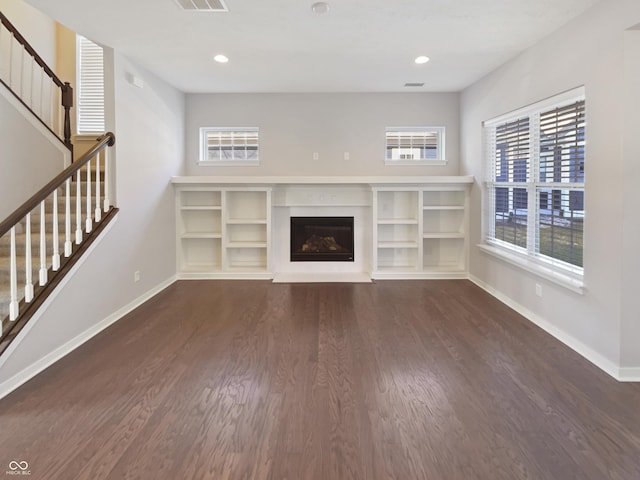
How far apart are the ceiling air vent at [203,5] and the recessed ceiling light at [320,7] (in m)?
0.66

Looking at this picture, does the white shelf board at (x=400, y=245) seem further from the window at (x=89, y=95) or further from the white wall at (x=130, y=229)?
the window at (x=89, y=95)

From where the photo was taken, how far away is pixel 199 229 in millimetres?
5645

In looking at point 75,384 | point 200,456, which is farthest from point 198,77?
point 200,456

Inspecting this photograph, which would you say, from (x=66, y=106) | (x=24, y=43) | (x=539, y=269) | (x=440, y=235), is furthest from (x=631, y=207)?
(x=24, y=43)

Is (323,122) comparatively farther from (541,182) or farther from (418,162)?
(541,182)

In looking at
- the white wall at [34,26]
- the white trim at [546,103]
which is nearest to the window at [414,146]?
the white trim at [546,103]

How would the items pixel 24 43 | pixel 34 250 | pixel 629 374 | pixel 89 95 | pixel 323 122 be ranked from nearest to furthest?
pixel 629 374 → pixel 34 250 → pixel 24 43 → pixel 89 95 → pixel 323 122

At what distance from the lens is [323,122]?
5582 millimetres

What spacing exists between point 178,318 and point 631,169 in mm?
3835

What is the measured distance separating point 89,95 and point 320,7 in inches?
155

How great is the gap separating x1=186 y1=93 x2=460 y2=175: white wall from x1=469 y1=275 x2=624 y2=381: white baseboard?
243 centimetres

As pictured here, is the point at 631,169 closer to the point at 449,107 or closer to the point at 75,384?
the point at 449,107

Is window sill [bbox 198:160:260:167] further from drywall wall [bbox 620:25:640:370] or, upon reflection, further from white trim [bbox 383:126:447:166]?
drywall wall [bbox 620:25:640:370]

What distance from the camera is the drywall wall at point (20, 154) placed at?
11.7ft
